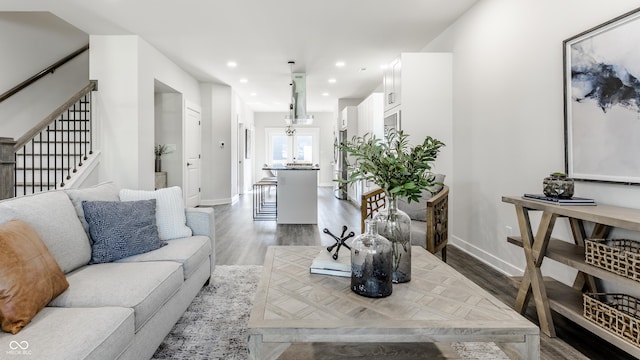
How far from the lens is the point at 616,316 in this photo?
1.55 meters

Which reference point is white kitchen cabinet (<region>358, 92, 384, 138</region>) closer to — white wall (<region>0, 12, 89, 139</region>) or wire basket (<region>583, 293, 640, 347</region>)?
wire basket (<region>583, 293, 640, 347</region>)

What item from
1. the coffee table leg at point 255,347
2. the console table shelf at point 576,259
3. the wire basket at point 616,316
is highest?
the console table shelf at point 576,259

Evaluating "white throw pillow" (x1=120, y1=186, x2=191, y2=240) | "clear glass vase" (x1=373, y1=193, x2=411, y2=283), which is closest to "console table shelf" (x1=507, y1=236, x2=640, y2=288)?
"clear glass vase" (x1=373, y1=193, x2=411, y2=283)

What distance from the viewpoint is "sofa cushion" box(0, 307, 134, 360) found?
3.34 ft

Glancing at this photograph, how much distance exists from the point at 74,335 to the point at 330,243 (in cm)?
326

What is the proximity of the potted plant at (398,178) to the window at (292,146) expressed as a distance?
35.2ft

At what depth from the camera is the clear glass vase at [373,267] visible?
1331 millimetres

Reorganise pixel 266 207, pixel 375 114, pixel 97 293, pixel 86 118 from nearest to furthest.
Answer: pixel 97 293
pixel 86 118
pixel 375 114
pixel 266 207

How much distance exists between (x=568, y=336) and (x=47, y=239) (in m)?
2.90

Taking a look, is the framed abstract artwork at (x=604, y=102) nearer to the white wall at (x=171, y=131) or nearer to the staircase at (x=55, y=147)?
the staircase at (x=55, y=147)

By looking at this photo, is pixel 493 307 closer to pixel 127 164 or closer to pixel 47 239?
pixel 47 239

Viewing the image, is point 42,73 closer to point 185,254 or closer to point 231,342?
point 185,254

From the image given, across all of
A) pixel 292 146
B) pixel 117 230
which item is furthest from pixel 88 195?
pixel 292 146

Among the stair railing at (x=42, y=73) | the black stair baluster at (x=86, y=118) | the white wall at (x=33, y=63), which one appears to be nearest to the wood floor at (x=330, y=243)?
the black stair baluster at (x=86, y=118)
